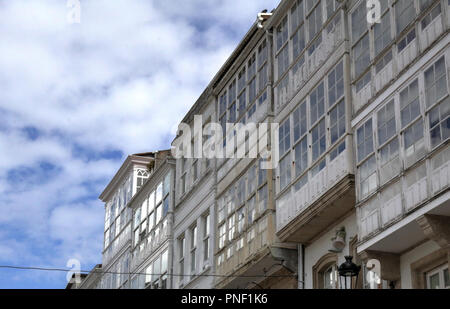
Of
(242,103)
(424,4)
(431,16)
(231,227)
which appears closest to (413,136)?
(431,16)

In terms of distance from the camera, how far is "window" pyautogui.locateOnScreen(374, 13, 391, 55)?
1947cm

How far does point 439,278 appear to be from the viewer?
1794 cm

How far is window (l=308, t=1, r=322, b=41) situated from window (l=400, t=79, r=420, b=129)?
5168 mm

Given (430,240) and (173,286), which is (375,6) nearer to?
(430,240)

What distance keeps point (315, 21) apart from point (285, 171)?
395 centimetres

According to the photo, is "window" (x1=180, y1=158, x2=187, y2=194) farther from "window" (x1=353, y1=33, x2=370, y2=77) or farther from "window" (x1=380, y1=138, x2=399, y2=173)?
"window" (x1=380, y1=138, x2=399, y2=173)

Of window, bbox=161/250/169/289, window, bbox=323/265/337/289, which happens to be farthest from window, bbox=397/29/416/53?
window, bbox=161/250/169/289

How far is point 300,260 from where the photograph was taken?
23.3m

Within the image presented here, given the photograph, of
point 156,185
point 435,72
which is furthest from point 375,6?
point 156,185

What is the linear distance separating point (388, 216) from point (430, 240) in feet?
3.10

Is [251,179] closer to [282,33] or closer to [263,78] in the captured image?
[263,78]

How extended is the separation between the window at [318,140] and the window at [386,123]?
2547mm

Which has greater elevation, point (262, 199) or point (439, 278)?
point (262, 199)

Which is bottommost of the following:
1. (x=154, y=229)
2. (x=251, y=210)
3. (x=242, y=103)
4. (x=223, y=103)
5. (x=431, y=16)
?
(x=251, y=210)
